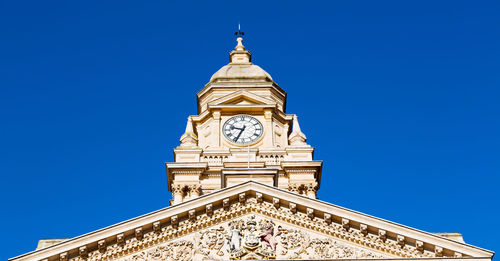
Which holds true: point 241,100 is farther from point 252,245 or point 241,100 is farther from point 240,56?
point 252,245

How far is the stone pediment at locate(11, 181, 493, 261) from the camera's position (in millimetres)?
30109

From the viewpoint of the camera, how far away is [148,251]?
30.5m

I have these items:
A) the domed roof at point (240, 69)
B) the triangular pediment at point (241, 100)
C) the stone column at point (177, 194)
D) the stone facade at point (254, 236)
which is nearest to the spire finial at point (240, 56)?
the domed roof at point (240, 69)

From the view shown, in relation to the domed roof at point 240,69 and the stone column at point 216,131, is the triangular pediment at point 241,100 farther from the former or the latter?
the domed roof at point 240,69

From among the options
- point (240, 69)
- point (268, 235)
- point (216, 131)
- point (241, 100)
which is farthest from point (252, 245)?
point (240, 69)

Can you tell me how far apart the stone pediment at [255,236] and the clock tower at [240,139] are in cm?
1277

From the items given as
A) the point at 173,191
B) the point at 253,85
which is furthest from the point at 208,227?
the point at 253,85

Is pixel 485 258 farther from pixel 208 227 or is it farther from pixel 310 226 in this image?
pixel 208 227

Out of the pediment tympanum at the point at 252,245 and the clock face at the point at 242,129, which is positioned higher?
the clock face at the point at 242,129

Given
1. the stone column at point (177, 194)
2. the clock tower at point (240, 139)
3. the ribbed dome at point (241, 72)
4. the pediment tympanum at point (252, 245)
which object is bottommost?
the pediment tympanum at point (252, 245)

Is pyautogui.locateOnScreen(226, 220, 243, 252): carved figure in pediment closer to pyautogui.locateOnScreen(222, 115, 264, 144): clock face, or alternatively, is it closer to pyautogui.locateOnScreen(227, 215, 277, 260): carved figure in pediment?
pyautogui.locateOnScreen(227, 215, 277, 260): carved figure in pediment

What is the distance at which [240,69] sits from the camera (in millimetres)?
57156

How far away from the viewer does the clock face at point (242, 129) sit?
51.3m

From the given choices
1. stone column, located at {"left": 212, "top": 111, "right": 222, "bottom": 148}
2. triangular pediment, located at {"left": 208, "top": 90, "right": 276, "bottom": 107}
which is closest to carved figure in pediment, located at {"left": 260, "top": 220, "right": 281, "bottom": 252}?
stone column, located at {"left": 212, "top": 111, "right": 222, "bottom": 148}
